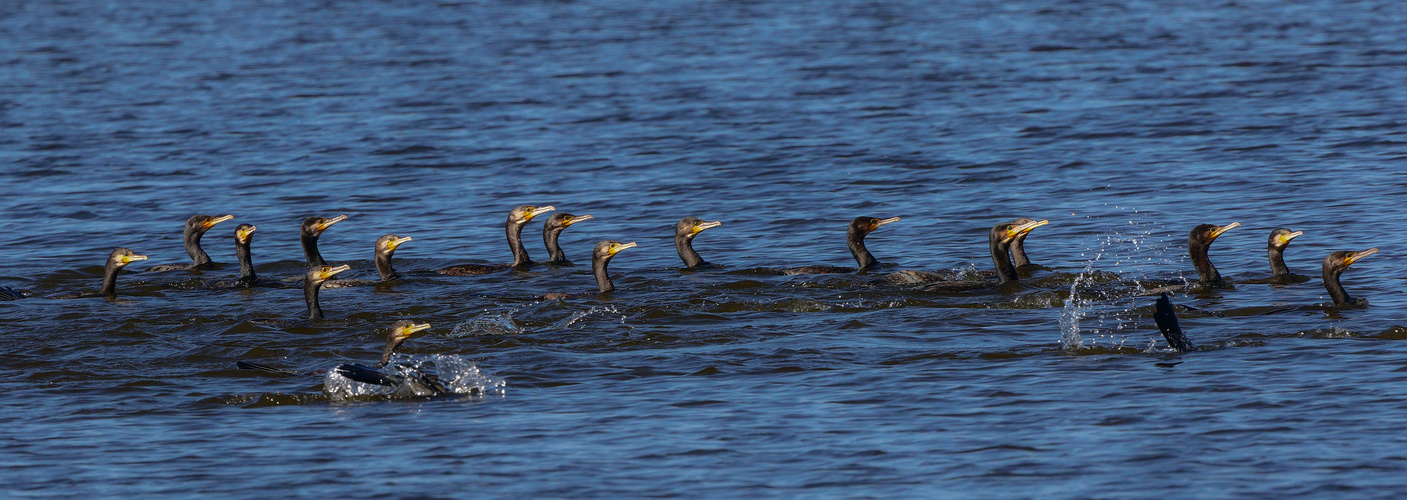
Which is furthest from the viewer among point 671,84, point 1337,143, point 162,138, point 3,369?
point 671,84

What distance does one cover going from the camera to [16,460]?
10633 millimetres

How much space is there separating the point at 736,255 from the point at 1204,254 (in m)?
4.77

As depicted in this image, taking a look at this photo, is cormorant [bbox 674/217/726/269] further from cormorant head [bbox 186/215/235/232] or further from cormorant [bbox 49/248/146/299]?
cormorant [bbox 49/248/146/299]

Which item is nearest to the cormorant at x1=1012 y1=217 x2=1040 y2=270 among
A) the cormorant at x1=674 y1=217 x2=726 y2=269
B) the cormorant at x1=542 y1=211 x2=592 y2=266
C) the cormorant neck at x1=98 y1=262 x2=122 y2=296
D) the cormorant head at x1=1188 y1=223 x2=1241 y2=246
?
the cormorant head at x1=1188 y1=223 x2=1241 y2=246

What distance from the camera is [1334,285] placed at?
46.8 feet

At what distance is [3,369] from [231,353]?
1.64 meters

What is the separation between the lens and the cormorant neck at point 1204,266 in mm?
15453

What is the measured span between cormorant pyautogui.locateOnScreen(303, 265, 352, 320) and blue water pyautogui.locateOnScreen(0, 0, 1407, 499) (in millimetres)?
337

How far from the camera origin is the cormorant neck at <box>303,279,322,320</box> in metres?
14.9

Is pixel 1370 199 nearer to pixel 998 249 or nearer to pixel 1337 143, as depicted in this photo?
pixel 1337 143

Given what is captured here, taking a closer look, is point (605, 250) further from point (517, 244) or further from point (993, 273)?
point (993, 273)

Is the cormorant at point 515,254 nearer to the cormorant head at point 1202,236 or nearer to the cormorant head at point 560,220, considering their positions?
the cormorant head at point 560,220

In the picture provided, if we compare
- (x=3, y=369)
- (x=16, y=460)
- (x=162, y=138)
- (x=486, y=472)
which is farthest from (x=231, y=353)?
(x=162, y=138)

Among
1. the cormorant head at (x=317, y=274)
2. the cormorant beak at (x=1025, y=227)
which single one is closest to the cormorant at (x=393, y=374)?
the cormorant head at (x=317, y=274)
